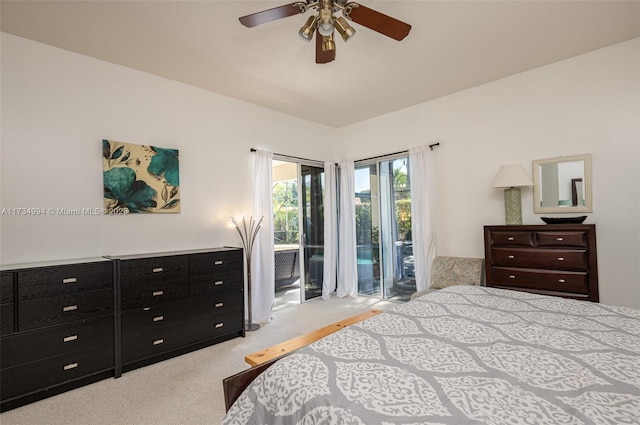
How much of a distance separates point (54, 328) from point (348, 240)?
149 inches

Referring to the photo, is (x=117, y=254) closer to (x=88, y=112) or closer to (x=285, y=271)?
(x=88, y=112)

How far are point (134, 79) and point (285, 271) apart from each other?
125 inches

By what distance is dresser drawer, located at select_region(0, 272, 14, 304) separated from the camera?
2.18 meters

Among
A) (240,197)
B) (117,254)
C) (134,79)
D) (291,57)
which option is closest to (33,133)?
(134,79)

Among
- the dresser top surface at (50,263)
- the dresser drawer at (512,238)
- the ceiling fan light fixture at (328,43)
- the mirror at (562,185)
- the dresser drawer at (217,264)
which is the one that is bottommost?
the dresser drawer at (217,264)

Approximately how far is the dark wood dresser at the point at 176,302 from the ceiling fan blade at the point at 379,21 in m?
2.57

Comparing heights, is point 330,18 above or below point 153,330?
above

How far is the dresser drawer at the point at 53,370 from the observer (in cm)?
219

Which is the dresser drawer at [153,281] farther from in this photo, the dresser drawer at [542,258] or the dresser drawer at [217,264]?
the dresser drawer at [542,258]

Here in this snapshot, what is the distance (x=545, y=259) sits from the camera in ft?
9.66

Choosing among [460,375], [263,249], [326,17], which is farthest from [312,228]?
[460,375]

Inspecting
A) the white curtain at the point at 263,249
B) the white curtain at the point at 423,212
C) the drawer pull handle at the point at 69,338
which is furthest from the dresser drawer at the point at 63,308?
the white curtain at the point at 423,212

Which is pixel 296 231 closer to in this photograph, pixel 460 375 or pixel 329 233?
pixel 329 233

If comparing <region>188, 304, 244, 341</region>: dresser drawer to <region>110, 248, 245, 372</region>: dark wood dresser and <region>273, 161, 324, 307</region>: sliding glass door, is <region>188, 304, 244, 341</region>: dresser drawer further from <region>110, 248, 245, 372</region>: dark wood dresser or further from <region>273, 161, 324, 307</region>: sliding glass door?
<region>273, 161, 324, 307</region>: sliding glass door
